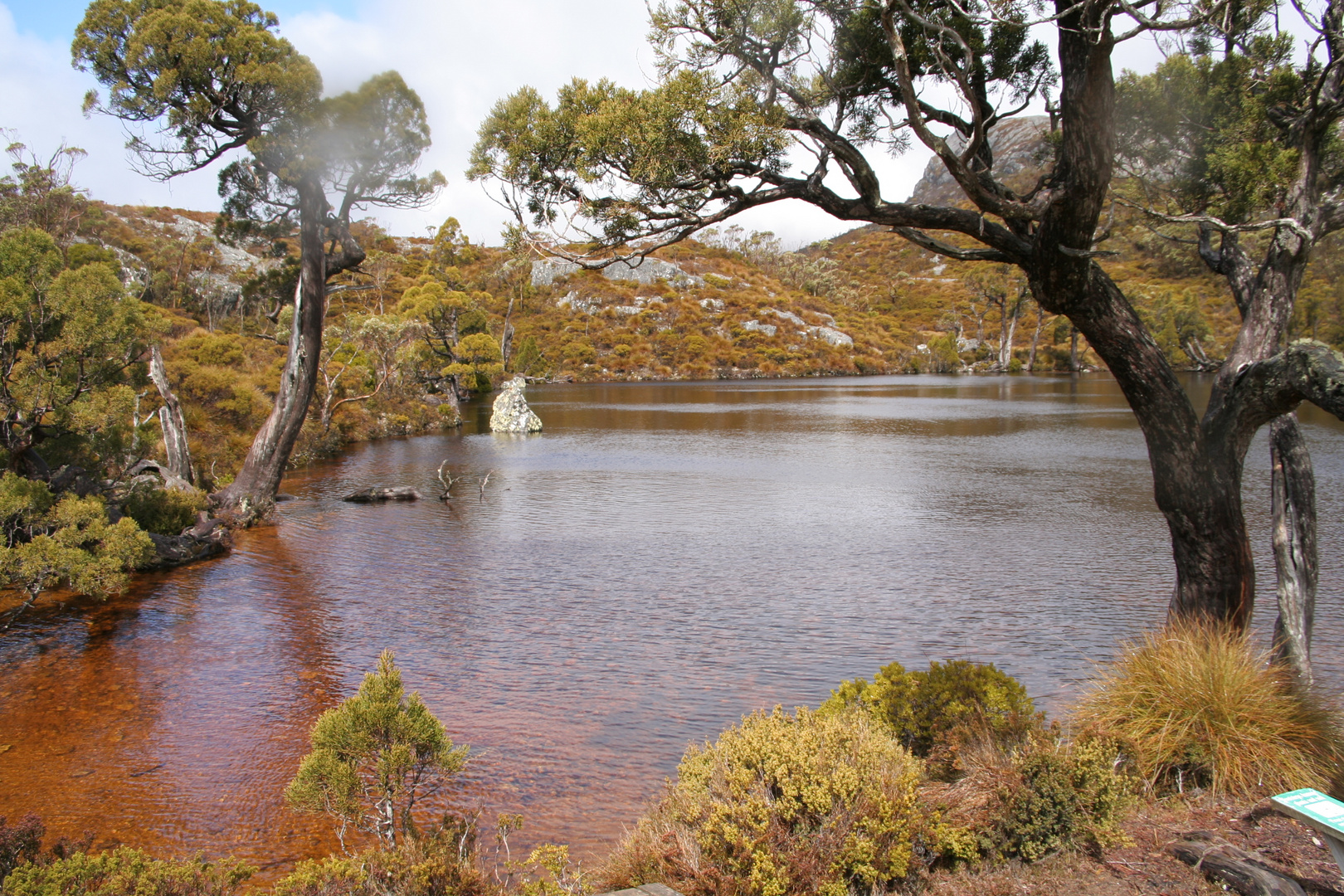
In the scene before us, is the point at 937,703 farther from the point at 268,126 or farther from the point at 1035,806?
the point at 268,126

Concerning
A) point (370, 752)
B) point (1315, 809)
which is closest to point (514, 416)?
point (370, 752)

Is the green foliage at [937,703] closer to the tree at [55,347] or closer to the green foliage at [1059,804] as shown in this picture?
the green foliage at [1059,804]

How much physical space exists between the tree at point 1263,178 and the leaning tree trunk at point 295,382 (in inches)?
665

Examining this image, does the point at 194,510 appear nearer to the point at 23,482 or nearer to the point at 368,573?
the point at 368,573

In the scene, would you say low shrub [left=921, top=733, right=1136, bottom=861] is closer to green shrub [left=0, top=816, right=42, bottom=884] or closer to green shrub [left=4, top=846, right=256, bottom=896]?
green shrub [left=4, top=846, right=256, bottom=896]

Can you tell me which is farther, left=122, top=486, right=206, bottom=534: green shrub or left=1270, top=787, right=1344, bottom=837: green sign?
left=122, top=486, right=206, bottom=534: green shrub

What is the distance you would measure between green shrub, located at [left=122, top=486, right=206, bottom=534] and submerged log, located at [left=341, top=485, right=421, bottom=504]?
4778mm

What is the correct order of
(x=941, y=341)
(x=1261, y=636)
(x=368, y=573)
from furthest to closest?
(x=941, y=341) → (x=368, y=573) → (x=1261, y=636)

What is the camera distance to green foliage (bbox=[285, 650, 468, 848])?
482 cm

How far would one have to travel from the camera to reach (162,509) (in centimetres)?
1566

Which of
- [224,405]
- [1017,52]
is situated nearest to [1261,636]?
[1017,52]

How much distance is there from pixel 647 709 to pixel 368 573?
825 centimetres

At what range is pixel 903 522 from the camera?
18156 millimetres

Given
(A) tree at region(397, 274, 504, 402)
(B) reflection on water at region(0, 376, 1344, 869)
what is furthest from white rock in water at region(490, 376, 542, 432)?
(A) tree at region(397, 274, 504, 402)
